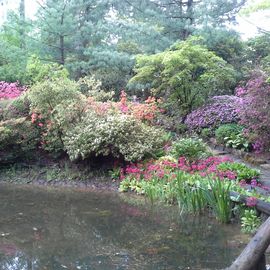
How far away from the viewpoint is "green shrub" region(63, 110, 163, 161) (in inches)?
421

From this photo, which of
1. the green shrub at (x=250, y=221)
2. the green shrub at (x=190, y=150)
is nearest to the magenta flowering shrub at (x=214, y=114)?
the green shrub at (x=190, y=150)

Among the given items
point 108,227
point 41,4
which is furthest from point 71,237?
point 41,4

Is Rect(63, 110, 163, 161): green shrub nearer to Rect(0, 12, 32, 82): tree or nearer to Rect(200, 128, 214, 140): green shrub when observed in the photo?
Rect(200, 128, 214, 140): green shrub

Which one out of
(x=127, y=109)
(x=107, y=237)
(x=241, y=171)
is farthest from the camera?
(x=127, y=109)

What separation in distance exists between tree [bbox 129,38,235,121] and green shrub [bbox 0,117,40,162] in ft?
13.9

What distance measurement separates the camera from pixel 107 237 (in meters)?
6.52

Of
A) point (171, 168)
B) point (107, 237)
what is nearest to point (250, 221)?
point (107, 237)

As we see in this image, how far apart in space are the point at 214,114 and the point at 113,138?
4.48m

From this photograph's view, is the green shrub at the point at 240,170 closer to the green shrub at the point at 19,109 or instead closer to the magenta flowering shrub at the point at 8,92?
the green shrub at the point at 19,109

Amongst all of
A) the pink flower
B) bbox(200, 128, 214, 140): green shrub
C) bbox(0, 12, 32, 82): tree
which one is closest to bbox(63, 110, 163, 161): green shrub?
bbox(200, 128, 214, 140): green shrub

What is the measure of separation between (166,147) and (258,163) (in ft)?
8.50

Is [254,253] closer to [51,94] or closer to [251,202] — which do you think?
[251,202]

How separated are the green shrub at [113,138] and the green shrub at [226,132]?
2081 millimetres

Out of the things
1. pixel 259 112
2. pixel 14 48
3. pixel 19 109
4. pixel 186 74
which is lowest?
pixel 259 112
